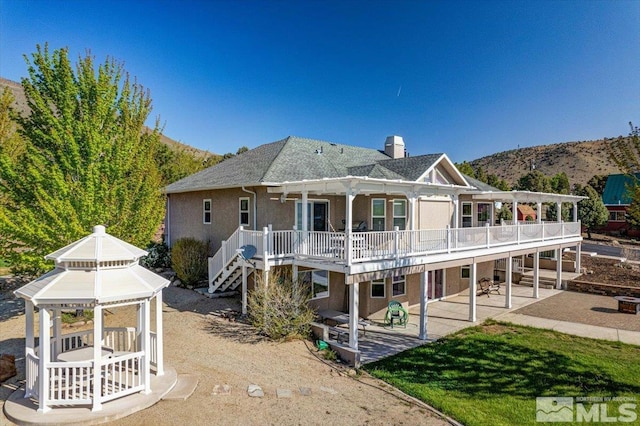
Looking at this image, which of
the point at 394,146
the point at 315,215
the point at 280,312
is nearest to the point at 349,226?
the point at 280,312

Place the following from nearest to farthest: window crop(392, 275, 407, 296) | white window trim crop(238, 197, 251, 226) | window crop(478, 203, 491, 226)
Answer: white window trim crop(238, 197, 251, 226), window crop(392, 275, 407, 296), window crop(478, 203, 491, 226)

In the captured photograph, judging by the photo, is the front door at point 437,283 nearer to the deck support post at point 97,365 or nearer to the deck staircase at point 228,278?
the deck staircase at point 228,278

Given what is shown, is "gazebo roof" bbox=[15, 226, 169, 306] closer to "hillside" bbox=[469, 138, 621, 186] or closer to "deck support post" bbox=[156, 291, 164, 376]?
"deck support post" bbox=[156, 291, 164, 376]

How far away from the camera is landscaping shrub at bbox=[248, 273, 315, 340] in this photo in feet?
36.4

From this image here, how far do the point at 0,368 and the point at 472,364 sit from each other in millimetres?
11637

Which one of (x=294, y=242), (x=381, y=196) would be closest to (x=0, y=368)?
(x=294, y=242)

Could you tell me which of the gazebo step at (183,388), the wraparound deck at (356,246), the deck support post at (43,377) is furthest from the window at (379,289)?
the deck support post at (43,377)

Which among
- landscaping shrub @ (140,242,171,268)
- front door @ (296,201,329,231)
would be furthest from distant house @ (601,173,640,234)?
landscaping shrub @ (140,242,171,268)

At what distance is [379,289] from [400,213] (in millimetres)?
3390

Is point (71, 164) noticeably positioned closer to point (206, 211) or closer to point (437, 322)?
point (206, 211)

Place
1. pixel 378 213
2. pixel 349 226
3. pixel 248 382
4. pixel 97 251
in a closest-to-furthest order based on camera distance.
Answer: pixel 97 251 < pixel 248 382 < pixel 349 226 < pixel 378 213

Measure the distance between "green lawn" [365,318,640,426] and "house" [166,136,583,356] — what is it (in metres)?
1.67

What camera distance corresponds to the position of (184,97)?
85.0 feet

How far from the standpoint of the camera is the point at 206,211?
58.6ft
